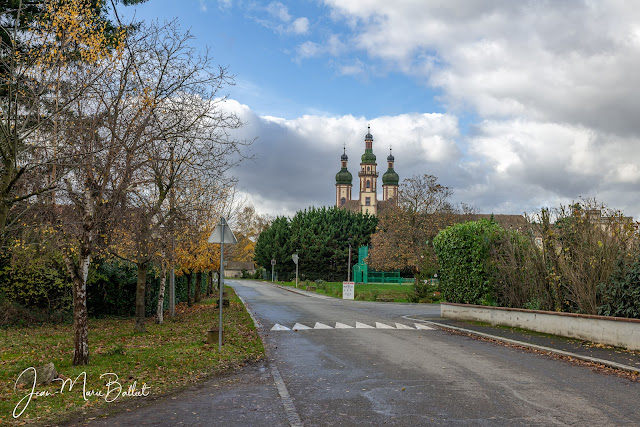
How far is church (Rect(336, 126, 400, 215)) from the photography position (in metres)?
162

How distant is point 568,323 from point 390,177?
492ft

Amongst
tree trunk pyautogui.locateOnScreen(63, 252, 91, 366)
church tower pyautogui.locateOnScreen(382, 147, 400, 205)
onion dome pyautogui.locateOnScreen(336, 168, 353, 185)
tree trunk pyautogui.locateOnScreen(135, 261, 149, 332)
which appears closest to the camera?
tree trunk pyautogui.locateOnScreen(63, 252, 91, 366)

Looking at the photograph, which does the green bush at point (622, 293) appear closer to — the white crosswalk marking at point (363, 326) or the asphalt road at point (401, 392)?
the asphalt road at point (401, 392)

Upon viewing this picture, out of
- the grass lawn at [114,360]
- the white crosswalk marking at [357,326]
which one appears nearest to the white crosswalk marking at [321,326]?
the white crosswalk marking at [357,326]

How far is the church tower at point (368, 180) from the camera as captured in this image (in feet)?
536

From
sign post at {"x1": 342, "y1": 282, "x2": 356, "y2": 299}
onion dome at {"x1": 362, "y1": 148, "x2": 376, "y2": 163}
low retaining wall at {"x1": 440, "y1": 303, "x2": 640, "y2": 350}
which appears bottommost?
sign post at {"x1": 342, "y1": 282, "x2": 356, "y2": 299}

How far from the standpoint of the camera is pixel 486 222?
1909 centimetres

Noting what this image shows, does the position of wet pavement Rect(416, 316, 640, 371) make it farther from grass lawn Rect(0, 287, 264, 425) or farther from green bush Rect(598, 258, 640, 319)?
grass lawn Rect(0, 287, 264, 425)

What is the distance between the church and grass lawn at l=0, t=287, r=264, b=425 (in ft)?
465

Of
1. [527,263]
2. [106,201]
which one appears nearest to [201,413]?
[106,201]

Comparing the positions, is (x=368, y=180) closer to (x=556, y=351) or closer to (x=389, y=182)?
(x=389, y=182)

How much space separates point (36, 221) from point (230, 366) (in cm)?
550

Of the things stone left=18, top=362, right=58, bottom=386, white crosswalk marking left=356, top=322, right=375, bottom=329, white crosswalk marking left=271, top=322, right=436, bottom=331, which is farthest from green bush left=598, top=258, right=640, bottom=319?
stone left=18, top=362, right=58, bottom=386

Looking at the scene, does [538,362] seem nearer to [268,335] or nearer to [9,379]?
[268,335]
